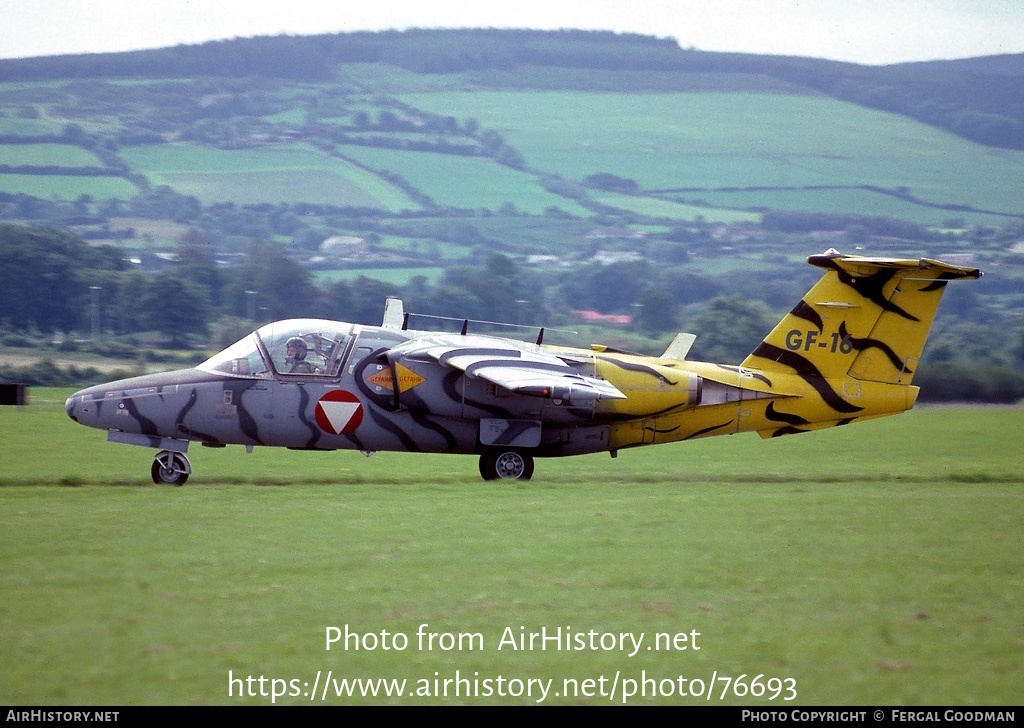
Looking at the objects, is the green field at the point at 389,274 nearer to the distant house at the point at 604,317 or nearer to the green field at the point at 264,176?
the distant house at the point at 604,317

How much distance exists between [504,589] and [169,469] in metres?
9.65

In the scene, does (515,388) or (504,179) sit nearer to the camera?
(515,388)

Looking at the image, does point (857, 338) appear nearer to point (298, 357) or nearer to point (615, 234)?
point (298, 357)

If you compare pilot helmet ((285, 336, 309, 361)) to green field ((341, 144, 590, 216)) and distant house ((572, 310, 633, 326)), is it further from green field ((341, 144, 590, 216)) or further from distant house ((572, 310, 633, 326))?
green field ((341, 144, 590, 216))

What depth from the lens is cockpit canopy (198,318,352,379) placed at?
65.8ft

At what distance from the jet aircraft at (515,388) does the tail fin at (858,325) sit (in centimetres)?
3

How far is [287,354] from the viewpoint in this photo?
792 inches

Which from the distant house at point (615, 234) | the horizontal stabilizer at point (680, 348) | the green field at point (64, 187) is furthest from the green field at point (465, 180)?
the horizontal stabilizer at point (680, 348)

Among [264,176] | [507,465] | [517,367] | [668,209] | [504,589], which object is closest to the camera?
[504,589]

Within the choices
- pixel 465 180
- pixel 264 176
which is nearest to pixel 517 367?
pixel 264 176

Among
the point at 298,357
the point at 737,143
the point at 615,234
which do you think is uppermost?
the point at 737,143

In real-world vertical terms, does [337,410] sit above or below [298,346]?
below

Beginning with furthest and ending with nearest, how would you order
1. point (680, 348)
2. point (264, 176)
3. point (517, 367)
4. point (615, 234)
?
point (264, 176)
point (615, 234)
point (680, 348)
point (517, 367)

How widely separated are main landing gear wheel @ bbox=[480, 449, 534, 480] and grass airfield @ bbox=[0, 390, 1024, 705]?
0.84 metres
